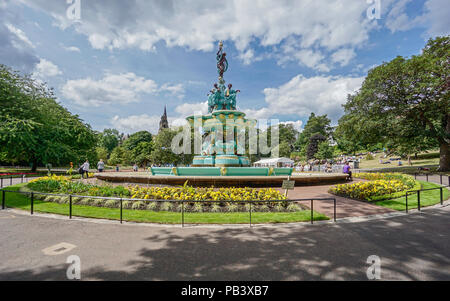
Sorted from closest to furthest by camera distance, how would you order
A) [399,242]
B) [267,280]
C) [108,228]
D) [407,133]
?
1. [267,280]
2. [399,242]
3. [108,228]
4. [407,133]

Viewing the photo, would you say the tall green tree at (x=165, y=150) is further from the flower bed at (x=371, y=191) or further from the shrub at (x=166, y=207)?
the flower bed at (x=371, y=191)

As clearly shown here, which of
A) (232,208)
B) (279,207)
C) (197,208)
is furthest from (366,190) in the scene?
(197,208)

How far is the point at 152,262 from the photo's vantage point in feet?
12.7

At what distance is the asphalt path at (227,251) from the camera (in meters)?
3.50

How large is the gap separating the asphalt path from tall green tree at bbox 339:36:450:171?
71.0ft

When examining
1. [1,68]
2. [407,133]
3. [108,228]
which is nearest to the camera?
[108,228]

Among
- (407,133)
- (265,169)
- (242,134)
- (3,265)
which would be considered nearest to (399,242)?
(3,265)

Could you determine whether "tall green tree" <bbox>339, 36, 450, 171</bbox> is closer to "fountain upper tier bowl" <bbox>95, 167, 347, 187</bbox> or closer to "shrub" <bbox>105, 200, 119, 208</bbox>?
"fountain upper tier bowl" <bbox>95, 167, 347, 187</bbox>

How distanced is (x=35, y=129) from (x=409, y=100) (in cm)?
4380

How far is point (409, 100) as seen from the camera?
2303 cm

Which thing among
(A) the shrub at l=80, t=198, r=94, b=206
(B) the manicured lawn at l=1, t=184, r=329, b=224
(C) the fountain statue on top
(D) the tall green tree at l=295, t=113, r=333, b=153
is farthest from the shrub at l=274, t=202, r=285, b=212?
(D) the tall green tree at l=295, t=113, r=333, b=153

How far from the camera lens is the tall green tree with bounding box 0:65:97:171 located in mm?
21406
